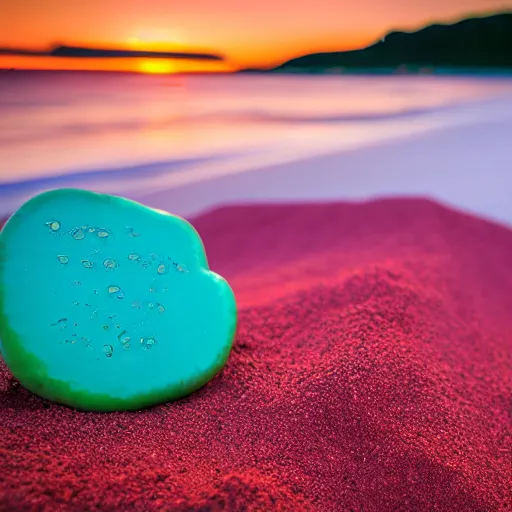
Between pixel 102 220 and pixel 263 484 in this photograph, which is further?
pixel 102 220

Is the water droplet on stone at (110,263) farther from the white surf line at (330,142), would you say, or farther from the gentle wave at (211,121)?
the white surf line at (330,142)

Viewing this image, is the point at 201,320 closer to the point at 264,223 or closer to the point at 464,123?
the point at 264,223

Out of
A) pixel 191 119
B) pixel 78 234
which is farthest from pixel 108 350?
pixel 191 119

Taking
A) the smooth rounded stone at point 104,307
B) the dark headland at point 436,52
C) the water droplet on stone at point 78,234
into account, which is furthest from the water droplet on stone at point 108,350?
the dark headland at point 436,52

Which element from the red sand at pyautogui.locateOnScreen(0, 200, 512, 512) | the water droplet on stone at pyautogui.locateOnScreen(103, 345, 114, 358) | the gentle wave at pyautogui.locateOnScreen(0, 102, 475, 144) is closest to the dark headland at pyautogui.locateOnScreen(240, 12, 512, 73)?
the gentle wave at pyautogui.locateOnScreen(0, 102, 475, 144)

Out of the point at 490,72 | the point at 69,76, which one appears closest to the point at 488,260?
the point at 490,72
